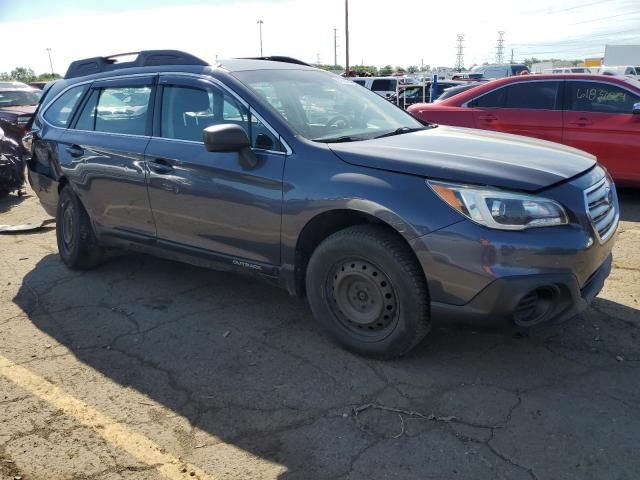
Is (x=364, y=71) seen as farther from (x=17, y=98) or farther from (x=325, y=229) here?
(x=325, y=229)

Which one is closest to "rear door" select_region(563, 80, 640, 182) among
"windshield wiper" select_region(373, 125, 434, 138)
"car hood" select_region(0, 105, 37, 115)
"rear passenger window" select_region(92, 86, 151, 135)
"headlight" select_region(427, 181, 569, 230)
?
"windshield wiper" select_region(373, 125, 434, 138)

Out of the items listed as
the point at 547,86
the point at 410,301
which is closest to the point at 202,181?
the point at 410,301

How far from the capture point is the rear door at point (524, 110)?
23.6 feet

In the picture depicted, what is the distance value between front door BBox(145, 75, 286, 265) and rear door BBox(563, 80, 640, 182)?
4.84 m

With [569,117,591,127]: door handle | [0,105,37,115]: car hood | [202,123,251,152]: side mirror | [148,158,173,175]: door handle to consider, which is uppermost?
[202,123,251,152]: side mirror

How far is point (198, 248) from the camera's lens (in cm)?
412

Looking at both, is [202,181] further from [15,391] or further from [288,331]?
[15,391]

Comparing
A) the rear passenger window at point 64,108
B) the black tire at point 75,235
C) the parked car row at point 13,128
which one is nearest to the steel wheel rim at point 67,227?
the black tire at point 75,235

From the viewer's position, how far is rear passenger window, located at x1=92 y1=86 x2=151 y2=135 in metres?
4.42

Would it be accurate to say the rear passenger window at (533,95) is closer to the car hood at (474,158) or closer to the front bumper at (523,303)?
the car hood at (474,158)

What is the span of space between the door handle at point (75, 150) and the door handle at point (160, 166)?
3.19 feet

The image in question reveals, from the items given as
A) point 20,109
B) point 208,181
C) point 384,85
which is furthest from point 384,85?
point 208,181

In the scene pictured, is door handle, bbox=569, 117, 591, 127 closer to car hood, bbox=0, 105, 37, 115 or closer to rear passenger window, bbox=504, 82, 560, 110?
rear passenger window, bbox=504, 82, 560, 110

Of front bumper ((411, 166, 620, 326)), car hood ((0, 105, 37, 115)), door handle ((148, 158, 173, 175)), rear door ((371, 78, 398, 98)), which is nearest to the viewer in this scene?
front bumper ((411, 166, 620, 326))
